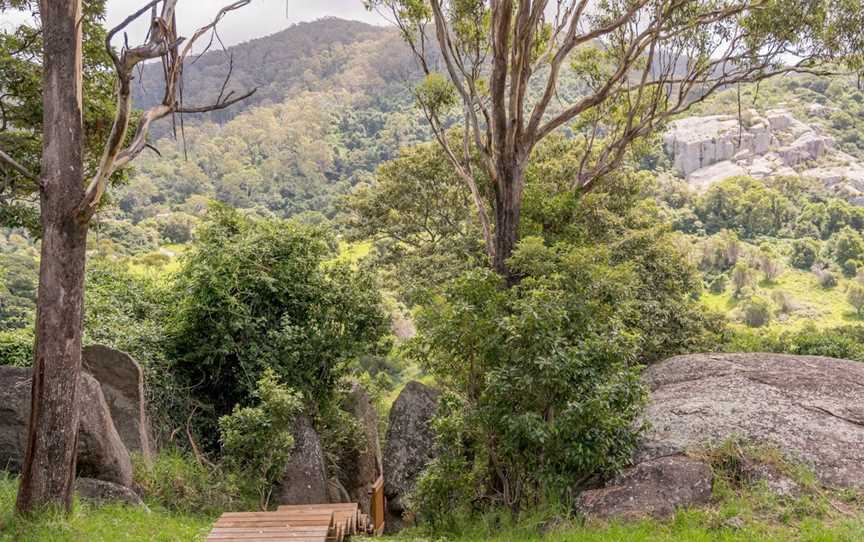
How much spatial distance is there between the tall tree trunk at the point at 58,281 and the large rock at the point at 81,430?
164 cm

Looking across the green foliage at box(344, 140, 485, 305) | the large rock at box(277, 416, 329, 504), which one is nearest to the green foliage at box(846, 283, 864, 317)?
the green foliage at box(344, 140, 485, 305)

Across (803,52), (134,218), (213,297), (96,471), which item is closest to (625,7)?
(803,52)

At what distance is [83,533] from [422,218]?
19451 millimetres

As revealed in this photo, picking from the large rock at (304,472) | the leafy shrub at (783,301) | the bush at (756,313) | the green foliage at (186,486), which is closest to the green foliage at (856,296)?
the leafy shrub at (783,301)

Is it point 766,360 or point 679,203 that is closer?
point 766,360

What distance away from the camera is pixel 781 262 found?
220ft

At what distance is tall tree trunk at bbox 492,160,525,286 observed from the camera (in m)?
13.9

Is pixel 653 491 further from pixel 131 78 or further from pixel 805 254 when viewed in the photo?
pixel 805 254

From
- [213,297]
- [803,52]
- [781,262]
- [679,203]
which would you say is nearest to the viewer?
[213,297]

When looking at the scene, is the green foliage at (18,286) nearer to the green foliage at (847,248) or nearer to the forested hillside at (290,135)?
the forested hillside at (290,135)

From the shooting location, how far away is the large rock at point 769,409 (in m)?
8.90

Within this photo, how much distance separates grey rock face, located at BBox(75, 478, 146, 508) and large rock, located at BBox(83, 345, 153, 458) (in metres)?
1.52

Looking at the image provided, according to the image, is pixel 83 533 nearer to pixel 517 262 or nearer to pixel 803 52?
pixel 517 262

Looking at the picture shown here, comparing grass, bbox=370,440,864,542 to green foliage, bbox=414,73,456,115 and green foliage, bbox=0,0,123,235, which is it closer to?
green foliage, bbox=0,0,123,235
